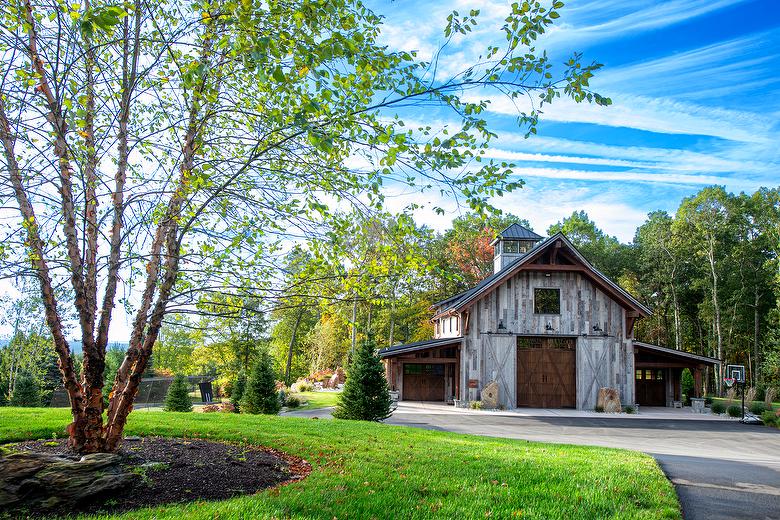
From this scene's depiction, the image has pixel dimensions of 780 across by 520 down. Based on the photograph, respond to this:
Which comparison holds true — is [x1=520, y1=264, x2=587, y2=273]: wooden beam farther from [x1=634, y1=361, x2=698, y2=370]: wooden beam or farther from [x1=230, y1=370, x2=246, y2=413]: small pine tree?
[x1=230, y1=370, x2=246, y2=413]: small pine tree

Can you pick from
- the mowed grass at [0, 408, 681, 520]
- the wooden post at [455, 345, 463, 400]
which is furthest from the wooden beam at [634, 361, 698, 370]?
the mowed grass at [0, 408, 681, 520]

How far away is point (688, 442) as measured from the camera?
47.4 feet

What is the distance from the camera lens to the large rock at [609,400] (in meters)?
22.6

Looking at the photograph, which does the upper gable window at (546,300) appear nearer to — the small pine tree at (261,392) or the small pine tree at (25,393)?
the small pine tree at (261,392)

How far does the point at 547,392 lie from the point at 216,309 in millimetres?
20513

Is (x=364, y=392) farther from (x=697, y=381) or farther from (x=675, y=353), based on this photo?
(x=697, y=381)

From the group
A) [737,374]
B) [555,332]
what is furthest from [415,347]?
[737,374]

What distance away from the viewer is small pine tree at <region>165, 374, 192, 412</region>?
18.9 m

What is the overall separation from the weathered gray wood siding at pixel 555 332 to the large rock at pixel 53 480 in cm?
1964

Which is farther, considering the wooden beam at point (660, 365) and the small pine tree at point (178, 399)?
the wooden beam at point (660, 365)

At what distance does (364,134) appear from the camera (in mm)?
5344

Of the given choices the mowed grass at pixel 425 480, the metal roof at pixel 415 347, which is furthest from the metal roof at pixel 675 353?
the mowed grass at pixel 425 480

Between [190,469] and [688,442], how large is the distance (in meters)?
13.6

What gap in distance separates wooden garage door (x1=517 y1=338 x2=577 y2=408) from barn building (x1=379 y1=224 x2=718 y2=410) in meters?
0.04
